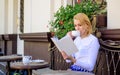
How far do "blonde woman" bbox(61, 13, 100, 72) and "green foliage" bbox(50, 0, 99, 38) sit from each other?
1.87 feet

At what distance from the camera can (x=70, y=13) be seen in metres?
4.02

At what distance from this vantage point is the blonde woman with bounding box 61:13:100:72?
3117 millimetres

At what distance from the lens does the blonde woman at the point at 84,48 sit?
10.2ft

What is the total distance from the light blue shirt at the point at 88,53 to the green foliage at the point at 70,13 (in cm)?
67

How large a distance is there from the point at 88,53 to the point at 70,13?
1.01 m

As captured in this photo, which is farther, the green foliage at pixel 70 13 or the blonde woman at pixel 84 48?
the green foliage at pixel 70 13

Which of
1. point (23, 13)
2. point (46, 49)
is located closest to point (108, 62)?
point (46, 49)

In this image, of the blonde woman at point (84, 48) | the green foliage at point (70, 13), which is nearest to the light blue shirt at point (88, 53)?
the blonde woman at point (84, 48)

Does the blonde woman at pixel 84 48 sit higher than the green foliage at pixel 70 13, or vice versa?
the green foliage at pixel 70 13

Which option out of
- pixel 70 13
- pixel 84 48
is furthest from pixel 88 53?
pixel 70 13

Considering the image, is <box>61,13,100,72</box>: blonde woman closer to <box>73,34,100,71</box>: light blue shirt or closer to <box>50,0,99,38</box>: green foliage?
<box>73,34,100,71</box>: light blue shirt

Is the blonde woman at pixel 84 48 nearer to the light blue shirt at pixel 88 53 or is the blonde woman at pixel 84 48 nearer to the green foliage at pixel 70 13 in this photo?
the light blue shirt at pixel 88 53

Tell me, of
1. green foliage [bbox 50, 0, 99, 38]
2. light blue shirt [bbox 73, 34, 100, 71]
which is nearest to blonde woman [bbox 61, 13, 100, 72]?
light blue shirt [bbox 73, 34, 100, 71]

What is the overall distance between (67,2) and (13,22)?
3705 mm
